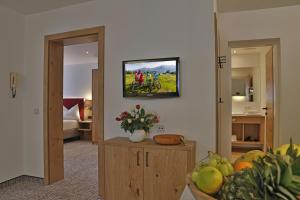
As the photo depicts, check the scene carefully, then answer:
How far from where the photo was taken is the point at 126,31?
2.78m

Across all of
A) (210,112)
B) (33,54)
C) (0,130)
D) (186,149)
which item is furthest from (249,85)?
(0,130)

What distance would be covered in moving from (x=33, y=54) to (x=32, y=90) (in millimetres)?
562

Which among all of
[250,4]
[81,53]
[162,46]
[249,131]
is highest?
[250,4]

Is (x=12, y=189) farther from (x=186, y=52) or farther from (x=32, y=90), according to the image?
(x=186, y=52)

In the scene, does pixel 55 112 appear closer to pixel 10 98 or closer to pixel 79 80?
pixel 10 98

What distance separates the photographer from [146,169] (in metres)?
2.24

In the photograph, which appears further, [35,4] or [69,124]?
[69,124]

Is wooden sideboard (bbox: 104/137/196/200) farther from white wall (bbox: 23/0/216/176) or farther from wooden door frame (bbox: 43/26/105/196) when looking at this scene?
wooden door frame (bbox: 43/26/105/196)

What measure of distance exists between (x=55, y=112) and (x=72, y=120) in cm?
376

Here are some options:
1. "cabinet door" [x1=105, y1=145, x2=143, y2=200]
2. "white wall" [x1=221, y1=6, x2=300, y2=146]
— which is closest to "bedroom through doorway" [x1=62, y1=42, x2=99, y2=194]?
"cabinet door" [x1=105, y1=145, x2=143, y2=200]

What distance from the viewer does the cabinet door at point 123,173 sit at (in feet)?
7.45

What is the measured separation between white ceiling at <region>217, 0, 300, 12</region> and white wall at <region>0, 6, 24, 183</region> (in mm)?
3076

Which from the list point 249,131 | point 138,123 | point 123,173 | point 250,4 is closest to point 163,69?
point 138,123

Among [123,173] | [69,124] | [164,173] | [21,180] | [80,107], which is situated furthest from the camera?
[80,107]
